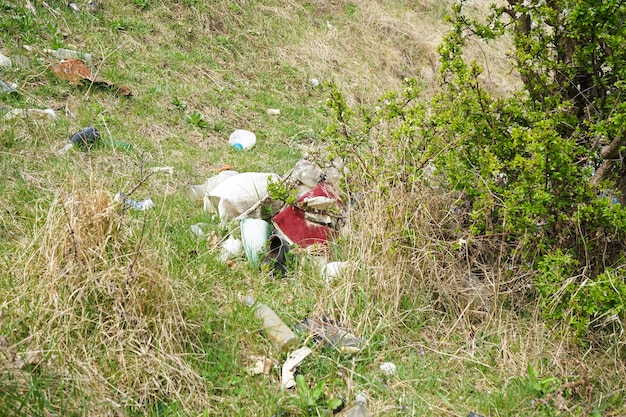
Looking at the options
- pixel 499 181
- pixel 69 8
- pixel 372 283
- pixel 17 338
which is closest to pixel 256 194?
pixel 372 283

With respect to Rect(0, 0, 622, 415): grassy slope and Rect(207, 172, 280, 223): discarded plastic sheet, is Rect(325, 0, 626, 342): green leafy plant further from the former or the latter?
Rect(207, 172, 280, 223): discarded plastic sheet

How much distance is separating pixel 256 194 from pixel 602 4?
6.87 feet

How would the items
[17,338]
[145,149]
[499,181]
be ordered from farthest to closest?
[145,149] < [499,181] < [17,338]

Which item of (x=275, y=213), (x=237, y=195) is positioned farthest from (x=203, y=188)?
(x=275, y=213)

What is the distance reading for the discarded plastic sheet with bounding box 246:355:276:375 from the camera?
2.42 metres

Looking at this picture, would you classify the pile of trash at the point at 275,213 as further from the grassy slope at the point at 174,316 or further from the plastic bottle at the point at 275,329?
the plastic bottle at the point at 275,329

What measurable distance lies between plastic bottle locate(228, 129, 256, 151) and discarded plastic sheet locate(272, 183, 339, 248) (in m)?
1.57

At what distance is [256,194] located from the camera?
145 inches

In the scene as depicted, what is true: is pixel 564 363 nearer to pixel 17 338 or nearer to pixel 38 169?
pixel 17 338

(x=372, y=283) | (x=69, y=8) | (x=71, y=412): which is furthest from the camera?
(x=69, y=8)

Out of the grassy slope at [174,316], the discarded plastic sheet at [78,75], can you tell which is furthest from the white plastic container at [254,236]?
the discarded plastic sheet at [78,75]

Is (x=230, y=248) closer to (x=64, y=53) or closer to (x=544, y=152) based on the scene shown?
(x=544, y=152)

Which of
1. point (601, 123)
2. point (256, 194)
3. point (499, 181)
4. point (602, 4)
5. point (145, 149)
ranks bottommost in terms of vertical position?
point (145, 149)

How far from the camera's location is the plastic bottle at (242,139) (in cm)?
496
